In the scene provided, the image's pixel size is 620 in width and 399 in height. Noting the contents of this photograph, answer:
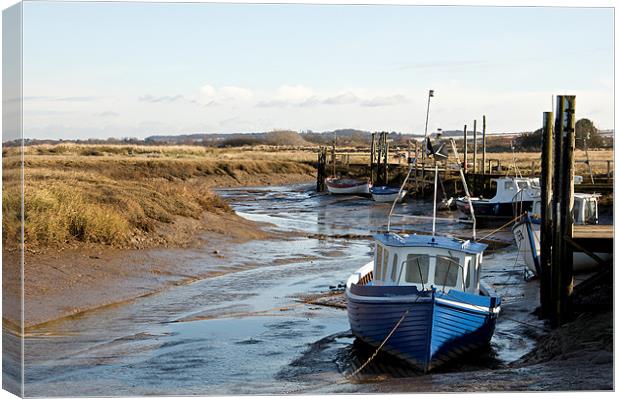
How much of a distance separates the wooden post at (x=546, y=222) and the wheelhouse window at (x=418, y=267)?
11.4 ft

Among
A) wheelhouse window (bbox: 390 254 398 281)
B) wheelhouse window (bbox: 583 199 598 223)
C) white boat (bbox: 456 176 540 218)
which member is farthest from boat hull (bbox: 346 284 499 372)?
white boat (bbox: 456 176 540 218)

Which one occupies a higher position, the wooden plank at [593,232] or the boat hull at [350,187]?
the wooden plank at [593,232]

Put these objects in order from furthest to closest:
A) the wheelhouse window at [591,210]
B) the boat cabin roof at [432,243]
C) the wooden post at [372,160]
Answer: the wooden post at [372,160]
the wheelhouse window at [591,210]
the boat cabin roof at [432,243]

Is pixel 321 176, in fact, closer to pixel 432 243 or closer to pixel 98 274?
pixel 98 274

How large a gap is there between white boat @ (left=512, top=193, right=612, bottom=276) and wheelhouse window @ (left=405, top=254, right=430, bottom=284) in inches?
190

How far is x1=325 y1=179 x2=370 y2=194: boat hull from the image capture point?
5978 centimetres

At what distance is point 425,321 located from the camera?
49.6 ft

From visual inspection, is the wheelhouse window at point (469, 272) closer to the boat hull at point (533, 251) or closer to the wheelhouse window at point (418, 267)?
the wheelhouse window at point (418, 267)

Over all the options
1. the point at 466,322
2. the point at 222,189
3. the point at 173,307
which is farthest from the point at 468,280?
the point at 222,189

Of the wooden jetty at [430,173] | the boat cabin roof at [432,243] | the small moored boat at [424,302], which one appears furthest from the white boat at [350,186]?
the boat cabin roof at [432,243]

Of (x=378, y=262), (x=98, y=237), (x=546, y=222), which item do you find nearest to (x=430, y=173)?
(x=98, y=237)

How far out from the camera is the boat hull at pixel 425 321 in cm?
1513

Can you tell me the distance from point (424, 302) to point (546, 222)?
5.22m

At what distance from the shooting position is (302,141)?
144000 millimetres
